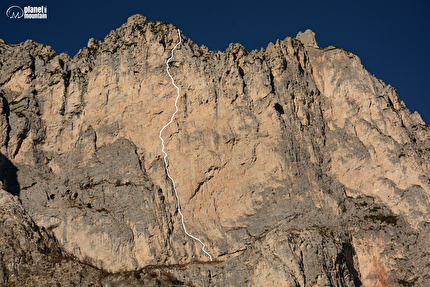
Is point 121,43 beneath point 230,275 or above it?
above

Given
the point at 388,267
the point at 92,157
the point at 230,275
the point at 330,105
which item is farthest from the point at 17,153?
the point at 388,267

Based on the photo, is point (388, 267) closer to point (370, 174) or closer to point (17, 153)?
point (370, 174)

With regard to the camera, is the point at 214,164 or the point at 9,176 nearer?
the point at 214,164

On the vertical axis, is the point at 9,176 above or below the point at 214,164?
below

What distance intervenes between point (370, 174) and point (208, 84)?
83.3ft

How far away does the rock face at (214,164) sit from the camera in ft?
306

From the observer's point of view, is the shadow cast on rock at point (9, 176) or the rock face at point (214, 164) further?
the shadow cast on rock at point (9, 176)

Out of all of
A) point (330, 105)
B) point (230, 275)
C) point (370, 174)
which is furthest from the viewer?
point (330, 105)

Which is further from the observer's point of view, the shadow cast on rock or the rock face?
the shadow cast on rock

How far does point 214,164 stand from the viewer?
100750 mm

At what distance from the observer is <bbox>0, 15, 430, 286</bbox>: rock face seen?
93125mm

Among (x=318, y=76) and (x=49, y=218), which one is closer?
(x=49, y=218)

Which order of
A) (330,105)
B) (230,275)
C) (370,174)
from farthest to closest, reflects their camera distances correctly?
(330,105)
(370,174)
(230,275)

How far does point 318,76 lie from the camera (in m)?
112
